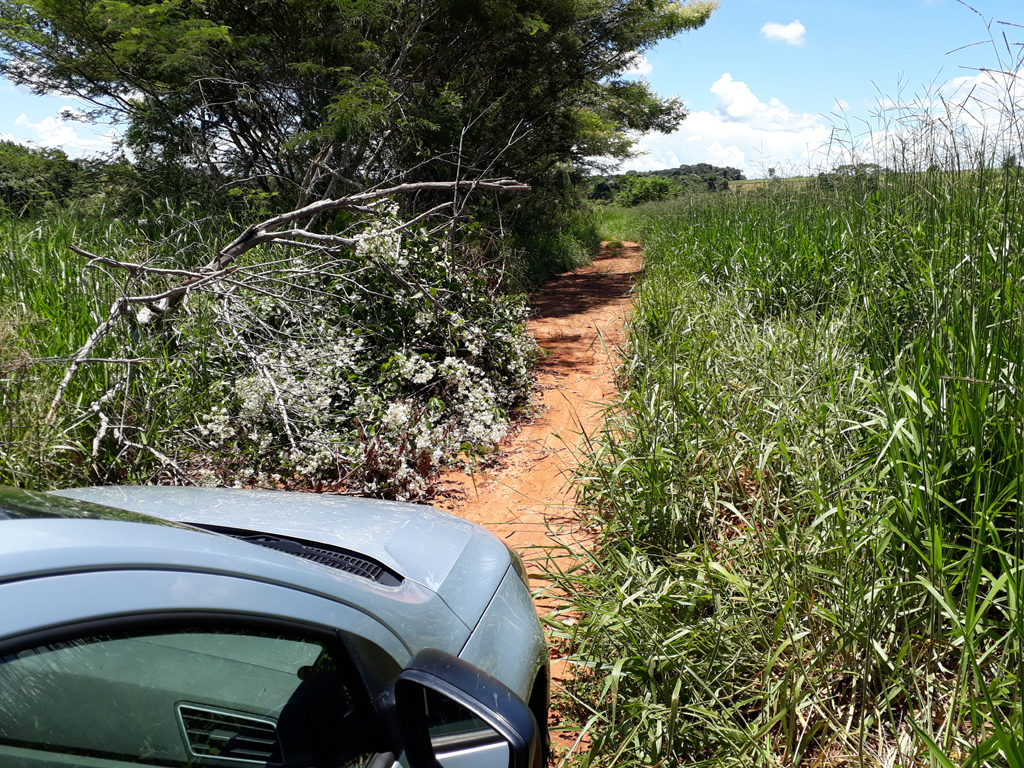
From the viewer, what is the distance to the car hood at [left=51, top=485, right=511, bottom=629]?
1.77 m

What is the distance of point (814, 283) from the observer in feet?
19.6

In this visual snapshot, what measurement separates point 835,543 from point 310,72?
8.47 metres

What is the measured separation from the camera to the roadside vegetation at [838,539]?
218cm

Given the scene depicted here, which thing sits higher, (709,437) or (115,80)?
(115,80)

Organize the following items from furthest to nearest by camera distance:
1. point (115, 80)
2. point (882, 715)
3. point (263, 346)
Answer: point (115, 80), point (263, 346), point (882, 715)

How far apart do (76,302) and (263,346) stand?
1389 mm

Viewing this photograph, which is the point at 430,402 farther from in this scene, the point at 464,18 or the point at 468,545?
the point at 464,18

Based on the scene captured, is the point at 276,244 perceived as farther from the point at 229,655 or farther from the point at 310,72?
the point at 229,655

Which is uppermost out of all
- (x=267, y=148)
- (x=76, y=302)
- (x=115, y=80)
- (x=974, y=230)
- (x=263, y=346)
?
(x=115, y=80)

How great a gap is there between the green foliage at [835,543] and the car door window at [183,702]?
145 centimetres

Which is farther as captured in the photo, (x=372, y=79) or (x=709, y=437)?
(x=372, y=79)

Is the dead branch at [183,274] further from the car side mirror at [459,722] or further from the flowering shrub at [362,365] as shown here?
the car side mirror at [459,722]

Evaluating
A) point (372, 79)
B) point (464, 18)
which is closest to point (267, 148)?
point (372, 79)

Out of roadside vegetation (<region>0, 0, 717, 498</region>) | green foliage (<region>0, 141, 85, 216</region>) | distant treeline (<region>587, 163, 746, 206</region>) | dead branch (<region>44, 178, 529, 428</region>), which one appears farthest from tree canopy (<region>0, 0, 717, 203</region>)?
distant treeline (<region>587, 163, 746, 206</region>)
